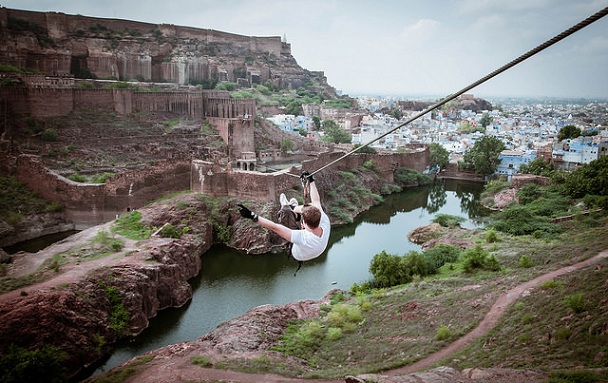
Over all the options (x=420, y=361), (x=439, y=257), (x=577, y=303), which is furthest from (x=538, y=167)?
(x=420, y=361)

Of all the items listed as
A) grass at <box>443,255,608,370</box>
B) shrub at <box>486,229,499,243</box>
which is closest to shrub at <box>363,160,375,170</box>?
shrub at <box>486,229,499,243</box>

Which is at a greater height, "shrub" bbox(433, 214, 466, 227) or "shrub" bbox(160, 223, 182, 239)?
"shrub" bbox(160, 223, 182, 239)

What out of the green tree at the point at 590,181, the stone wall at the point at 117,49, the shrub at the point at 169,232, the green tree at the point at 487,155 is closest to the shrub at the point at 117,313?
the shrub at the point at 169,232

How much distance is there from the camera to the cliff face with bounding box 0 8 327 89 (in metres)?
22.9

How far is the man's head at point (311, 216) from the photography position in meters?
3.11

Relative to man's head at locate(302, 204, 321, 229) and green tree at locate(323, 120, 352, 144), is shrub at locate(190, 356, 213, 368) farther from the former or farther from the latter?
green tree at locate(323, 120, 352, 144)

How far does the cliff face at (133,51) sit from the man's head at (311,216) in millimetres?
22322

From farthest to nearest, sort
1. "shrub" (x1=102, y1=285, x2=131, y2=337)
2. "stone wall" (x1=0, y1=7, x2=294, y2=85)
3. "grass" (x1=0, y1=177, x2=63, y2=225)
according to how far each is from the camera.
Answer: "stone wall" (x1=0, y1=7, x2=294, y2=85) < "grass" (x1=0, y1=177, x2=63, y2=225) < "shrub" (x1=102, y1=285, x2=131, y2=337)

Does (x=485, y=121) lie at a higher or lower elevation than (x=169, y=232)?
higher

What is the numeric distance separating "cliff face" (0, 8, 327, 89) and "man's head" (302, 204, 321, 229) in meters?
22.3

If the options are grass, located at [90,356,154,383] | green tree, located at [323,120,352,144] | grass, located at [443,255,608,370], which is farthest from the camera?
green tree, located at [323,120,352,144]

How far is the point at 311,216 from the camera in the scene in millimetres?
3111

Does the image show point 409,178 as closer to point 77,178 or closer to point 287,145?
point 287,145

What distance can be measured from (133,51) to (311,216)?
2776 cm
